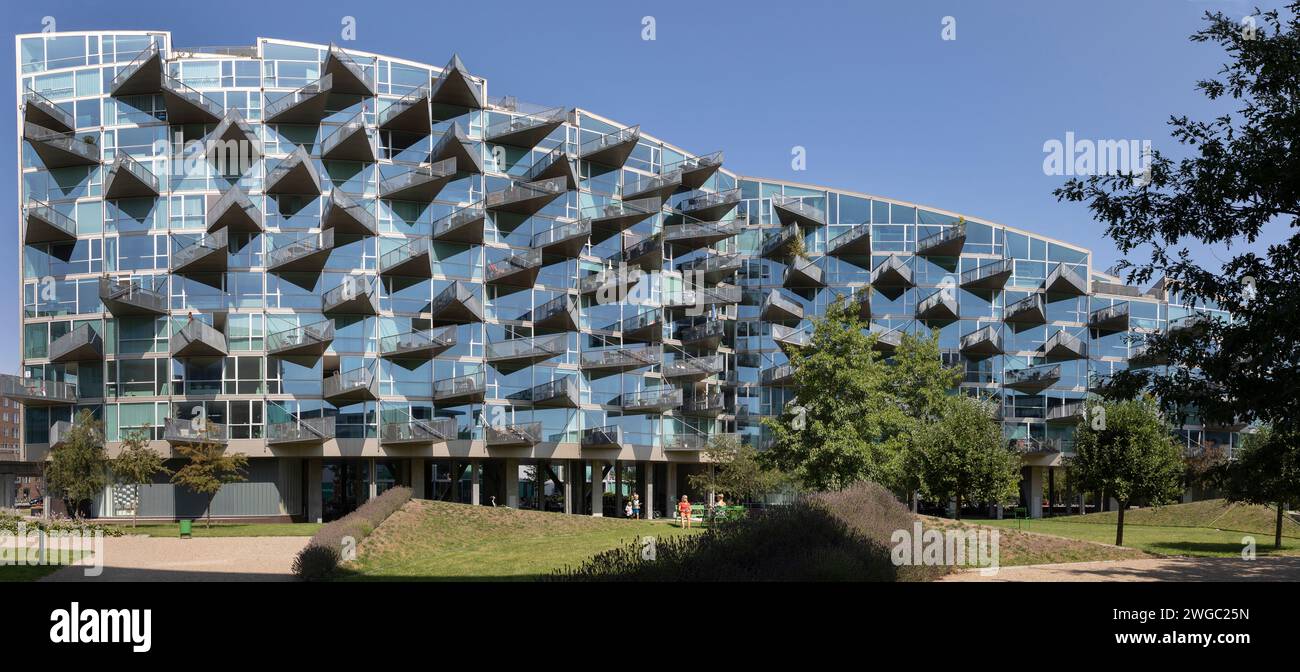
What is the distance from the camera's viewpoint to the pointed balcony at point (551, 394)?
4872 centimetres

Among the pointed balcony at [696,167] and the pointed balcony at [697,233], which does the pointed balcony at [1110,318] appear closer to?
the pointed balcony at [697,233]

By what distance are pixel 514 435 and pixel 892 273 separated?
2521 cm

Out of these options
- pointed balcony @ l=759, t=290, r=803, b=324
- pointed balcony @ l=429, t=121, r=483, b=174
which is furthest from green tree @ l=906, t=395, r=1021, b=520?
pointed balcony @ l=429, t=121, r=483, b=174

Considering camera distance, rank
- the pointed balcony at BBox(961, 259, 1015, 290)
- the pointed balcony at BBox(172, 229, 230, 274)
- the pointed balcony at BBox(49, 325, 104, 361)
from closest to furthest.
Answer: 1. the pointed balcony at BBox(172, 229, 230, 274)
2. the pointed balcony at BBox(49, 325, 104, 361)
3. the pointed balcony at BBox(961, 259, 1015, 290)

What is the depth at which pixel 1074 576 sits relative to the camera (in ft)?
51.6

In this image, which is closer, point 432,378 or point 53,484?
point 53,484

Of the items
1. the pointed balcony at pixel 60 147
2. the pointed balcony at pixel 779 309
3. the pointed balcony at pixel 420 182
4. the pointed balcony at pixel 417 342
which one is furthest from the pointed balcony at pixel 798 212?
the pointed balcony at pixel 60 147

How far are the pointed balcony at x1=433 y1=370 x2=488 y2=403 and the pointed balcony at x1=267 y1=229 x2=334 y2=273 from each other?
26.1 feet

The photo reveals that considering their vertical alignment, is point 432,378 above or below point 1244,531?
above

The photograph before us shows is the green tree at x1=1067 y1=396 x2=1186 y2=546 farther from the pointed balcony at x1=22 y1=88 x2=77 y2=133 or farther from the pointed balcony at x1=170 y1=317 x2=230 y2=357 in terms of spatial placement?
the pointed balcony at x1=22 y1=88 x2=77 y2=133

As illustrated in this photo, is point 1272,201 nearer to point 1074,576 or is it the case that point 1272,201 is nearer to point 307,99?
point 1074,576

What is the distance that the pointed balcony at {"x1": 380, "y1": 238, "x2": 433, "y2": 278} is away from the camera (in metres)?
46.4
